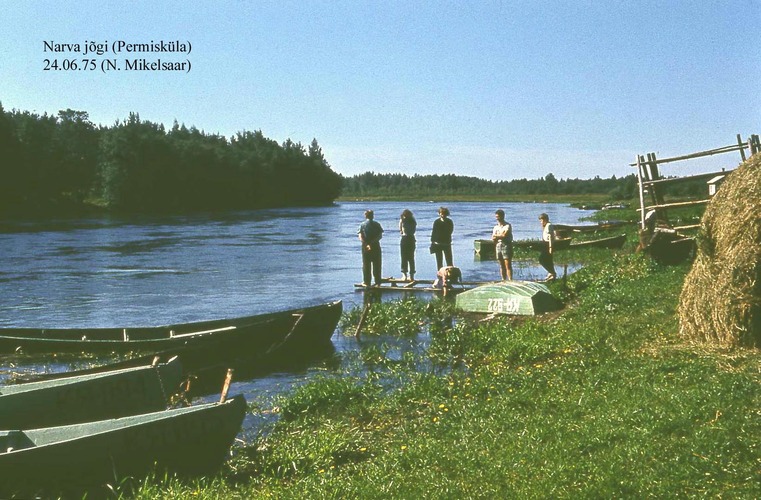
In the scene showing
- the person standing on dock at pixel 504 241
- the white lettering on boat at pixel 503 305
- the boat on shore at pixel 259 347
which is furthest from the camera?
the person standing on dock at pixel 504 241

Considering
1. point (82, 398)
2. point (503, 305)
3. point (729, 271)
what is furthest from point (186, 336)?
point (729, 271)

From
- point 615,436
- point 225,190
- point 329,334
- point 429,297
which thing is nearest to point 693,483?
point 615,436

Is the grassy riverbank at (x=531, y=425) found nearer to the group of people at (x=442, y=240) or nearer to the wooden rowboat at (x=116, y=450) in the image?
the wooden rowboat at (x=116, y=450)

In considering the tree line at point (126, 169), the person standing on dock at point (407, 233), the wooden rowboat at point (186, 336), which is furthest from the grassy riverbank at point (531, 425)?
the tree line at point (126, 169)

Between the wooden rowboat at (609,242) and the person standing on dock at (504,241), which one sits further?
the wooden rowboat at (609,242)

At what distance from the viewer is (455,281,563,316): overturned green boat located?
1728cm

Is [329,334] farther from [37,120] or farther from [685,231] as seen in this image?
[37,120]

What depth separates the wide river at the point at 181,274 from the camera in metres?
23.2

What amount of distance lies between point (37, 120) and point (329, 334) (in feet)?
280

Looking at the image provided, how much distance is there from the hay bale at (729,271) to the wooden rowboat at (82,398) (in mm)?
7642

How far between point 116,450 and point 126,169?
91053 millimetres

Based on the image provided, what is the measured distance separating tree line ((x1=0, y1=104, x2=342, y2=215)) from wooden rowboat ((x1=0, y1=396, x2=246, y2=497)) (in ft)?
253

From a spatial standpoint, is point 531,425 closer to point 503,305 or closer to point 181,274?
point 503,305

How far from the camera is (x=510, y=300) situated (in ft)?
57.9
